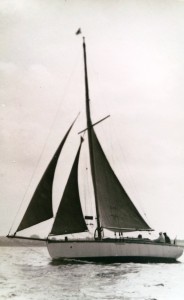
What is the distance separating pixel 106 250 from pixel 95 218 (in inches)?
37.5

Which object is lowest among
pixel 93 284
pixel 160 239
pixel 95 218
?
pixel 93 284

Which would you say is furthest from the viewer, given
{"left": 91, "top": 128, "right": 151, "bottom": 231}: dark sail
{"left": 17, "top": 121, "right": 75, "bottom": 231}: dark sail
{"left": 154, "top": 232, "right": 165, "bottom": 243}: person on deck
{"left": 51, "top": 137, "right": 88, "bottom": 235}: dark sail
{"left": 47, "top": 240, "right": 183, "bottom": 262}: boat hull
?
{"left": 154, "top": 232, "right": 165, "bottom": 243}: person on deck

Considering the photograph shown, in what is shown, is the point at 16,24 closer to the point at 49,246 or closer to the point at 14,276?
the point at 14,276

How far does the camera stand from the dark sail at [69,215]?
1059cm

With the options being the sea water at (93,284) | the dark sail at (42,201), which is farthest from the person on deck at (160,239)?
the dark sail at (42,201)

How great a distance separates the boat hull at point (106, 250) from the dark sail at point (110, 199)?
27.5 inches

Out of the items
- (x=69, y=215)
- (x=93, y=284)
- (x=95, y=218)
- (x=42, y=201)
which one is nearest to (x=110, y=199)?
(x=95, y=218)

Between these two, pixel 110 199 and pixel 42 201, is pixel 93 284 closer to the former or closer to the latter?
pixel 42 201

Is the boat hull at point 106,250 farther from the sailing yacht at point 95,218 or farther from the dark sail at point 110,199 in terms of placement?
the dark sail at point 110,199

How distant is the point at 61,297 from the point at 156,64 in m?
5.19

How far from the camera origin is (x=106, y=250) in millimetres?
10516

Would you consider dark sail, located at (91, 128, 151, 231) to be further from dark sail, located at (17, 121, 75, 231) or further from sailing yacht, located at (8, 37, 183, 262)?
dark sail, located at (17, 121, 75, 231)

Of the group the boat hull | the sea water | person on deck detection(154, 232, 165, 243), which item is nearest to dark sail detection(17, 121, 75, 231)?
the boat hull

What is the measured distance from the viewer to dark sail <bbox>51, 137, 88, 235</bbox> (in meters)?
10.6
